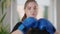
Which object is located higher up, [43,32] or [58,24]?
[43,32]

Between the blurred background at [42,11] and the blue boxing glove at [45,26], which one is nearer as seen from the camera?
the blue boxing glove at [45,26]

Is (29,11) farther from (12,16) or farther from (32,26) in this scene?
(12,16)

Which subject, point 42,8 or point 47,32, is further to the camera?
point 42,8

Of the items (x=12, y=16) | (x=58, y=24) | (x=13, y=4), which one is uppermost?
(x=13, y=4)

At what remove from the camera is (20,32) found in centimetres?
48

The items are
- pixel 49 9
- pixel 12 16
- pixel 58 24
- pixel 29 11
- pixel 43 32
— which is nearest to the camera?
pixel 43 32

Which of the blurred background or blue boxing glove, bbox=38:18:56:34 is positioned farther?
the blurred background

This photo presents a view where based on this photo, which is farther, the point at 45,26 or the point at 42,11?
the point at 42,11

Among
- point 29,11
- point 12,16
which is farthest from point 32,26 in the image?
point 12,16

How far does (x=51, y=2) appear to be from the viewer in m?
1.70

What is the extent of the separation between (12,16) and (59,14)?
65 cm

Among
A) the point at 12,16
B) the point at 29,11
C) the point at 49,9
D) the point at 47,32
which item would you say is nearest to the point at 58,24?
the point at 49,9

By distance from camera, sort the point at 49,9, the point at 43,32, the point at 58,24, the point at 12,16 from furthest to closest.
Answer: the point at 49,9 → the point at 58,24 → the point at 12,16 → the point at 43,32

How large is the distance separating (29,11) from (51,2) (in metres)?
1.04
